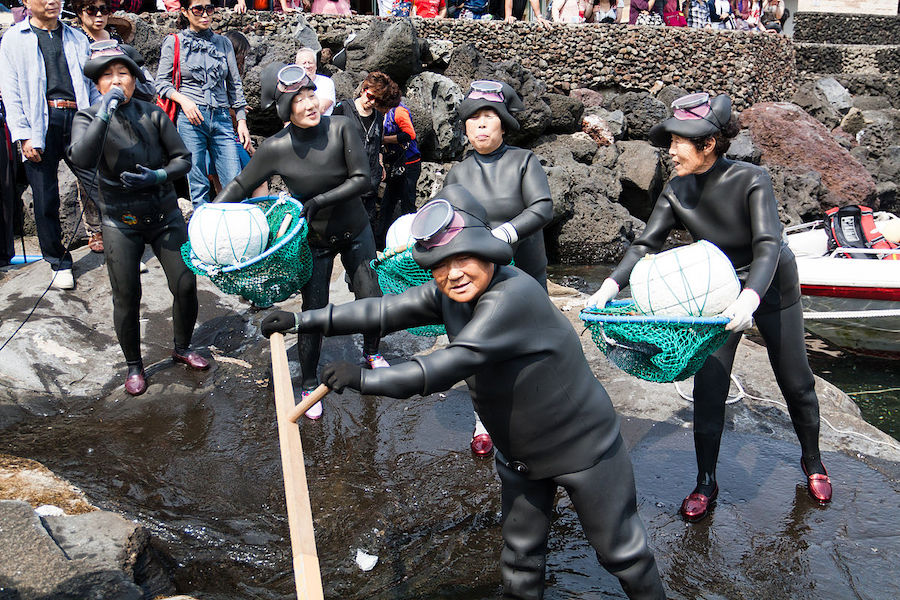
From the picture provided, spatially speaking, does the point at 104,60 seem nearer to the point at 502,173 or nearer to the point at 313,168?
the point at 313,168

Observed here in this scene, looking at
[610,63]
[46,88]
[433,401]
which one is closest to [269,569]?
[433,401]

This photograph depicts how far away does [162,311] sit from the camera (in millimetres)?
6594

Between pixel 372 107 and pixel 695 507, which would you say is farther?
pixel 372 107

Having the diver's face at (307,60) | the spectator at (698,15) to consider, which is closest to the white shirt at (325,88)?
the diver's face at (307,60)

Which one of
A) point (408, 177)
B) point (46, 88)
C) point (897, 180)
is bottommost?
point (897, 180)

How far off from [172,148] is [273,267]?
62.1 inches

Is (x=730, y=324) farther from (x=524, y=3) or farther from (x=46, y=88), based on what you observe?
(x=524, y=3)

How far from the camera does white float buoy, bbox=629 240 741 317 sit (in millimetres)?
3398

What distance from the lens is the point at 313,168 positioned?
4918 mm

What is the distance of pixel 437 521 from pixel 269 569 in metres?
0.90

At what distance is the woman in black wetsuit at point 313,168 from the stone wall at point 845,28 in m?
24.9

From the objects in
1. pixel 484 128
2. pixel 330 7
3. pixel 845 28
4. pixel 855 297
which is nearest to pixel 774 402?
pixel 484 128

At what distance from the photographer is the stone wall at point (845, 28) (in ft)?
83.4

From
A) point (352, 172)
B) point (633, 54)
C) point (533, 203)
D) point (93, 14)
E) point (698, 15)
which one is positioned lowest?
point (533, 203)
